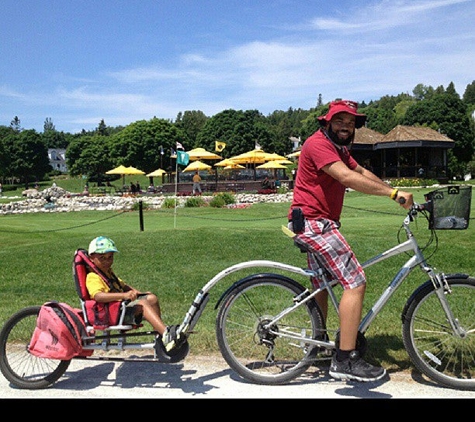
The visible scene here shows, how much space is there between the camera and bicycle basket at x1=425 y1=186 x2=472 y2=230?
13.8 feet

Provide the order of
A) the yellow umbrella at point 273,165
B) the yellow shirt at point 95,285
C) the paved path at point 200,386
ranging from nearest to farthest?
1. the paved path at point 200,386
2. the yellow shirt at point 95,285
3. the yellow umbrella at point 273,165

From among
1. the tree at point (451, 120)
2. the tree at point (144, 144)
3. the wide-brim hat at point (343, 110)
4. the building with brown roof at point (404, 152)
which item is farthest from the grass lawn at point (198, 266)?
the tree at point (144, 144)

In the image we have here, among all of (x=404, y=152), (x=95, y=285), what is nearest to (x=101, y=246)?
(x=95, y=285)

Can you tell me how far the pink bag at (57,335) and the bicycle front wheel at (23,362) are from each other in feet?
0.46

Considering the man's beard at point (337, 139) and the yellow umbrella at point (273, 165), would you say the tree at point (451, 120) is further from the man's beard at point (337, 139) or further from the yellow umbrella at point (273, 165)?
the man's beard at point (337, 139)

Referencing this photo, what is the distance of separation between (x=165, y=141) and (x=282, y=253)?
78.9 meters

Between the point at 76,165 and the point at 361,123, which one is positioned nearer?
A: the point at 361,123

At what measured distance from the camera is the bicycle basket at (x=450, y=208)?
4.21 meters

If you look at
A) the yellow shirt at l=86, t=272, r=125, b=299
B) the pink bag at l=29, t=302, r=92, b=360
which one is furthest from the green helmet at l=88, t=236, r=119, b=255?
the pink bag at l=29, t=302, r=92, b=360

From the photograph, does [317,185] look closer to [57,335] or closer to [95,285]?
[95,285]

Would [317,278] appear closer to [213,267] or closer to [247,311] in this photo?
[247,311]
